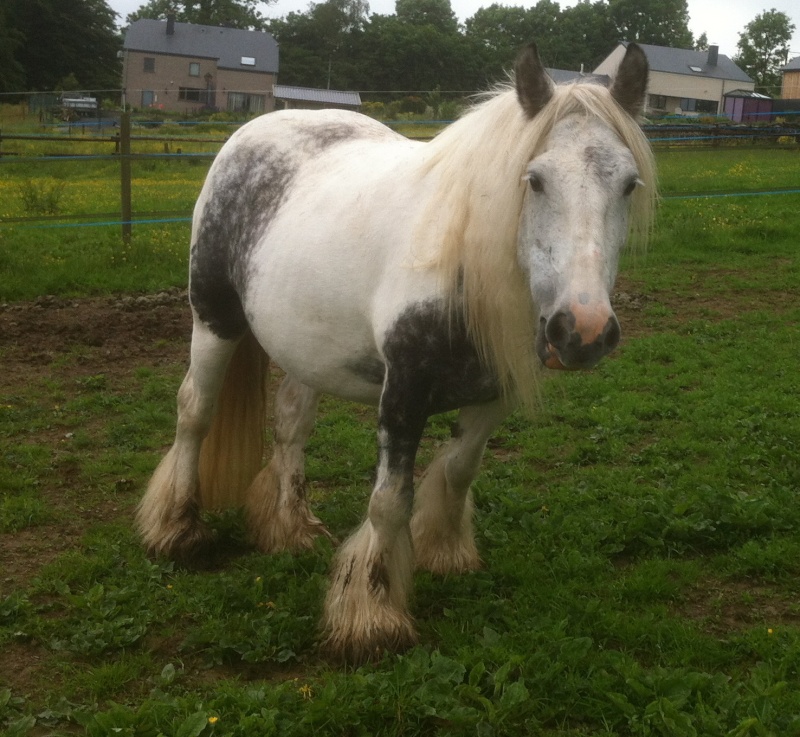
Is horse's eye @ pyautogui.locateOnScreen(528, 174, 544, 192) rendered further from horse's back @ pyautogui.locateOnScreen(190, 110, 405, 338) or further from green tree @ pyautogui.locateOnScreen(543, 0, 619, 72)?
green tree @ pyautogui.locateOnScreen(543, 0, 619, 72)

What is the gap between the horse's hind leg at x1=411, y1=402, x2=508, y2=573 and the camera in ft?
11.5

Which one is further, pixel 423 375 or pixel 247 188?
pixel 247 188

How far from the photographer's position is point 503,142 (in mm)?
2568

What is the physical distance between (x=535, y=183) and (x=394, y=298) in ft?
2.22

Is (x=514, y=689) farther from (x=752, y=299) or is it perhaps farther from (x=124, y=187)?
(x=124, y=187)

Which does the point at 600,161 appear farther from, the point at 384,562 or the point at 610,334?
the point at 384,562

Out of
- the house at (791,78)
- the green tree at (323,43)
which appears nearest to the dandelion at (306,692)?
the green tree at (323,43)

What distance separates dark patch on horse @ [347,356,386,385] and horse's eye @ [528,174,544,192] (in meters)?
0.98

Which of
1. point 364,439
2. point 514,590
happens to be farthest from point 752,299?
point 514,590

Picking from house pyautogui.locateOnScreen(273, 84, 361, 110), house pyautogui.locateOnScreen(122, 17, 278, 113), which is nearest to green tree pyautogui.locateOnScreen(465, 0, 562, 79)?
house pyautogui.locateOnScreen(273, 84, 361, 110)

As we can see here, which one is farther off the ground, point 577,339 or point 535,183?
point 535,183

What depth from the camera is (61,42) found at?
1642 inches

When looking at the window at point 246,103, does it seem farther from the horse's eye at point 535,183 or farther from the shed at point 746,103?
the horse's eye at point 535,183

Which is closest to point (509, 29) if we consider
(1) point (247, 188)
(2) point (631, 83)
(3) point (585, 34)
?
(3) point (585, 34)
